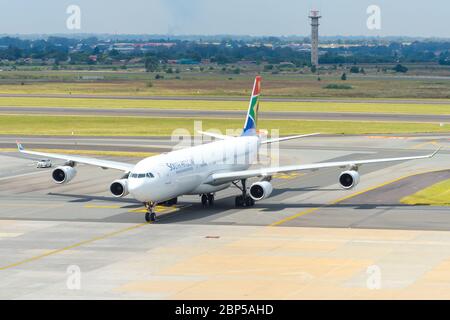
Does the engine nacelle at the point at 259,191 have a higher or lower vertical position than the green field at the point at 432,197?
higher

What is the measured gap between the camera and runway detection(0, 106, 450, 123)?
156000mm

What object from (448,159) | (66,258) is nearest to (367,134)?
(448,159)

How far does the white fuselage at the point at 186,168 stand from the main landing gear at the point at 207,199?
123cm

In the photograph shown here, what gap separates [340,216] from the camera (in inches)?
2781

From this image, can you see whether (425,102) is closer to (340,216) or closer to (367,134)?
→ (367,134)

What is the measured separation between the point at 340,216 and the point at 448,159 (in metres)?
38.8

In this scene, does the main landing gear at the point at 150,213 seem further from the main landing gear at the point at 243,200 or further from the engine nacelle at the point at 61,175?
the engine nacelle at the point at 61,175

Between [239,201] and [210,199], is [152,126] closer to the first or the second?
[210,199]

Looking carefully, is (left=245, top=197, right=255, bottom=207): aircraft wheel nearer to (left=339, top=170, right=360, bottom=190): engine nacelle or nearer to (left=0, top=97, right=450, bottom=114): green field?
(left=339, top=170, right=360, bottom=190): engine nacelle

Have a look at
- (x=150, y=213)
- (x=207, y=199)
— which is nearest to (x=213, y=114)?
(x=207, y=199)

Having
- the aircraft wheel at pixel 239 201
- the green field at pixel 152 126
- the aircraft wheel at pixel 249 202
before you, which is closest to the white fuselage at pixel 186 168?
the aircraft wheel at pixel 239 201

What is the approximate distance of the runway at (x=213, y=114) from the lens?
15600 cm

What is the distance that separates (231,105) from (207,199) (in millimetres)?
106106

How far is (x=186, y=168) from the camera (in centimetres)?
7075
